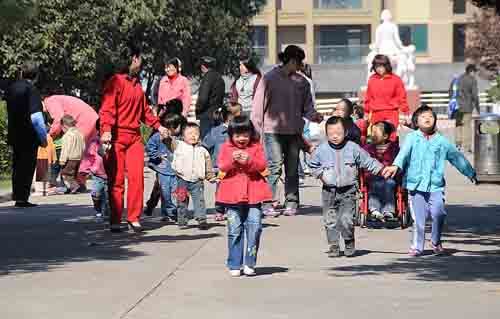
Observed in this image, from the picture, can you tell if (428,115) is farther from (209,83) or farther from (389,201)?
(209,83)

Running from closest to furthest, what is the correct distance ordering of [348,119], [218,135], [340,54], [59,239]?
[59,239] → [348,119] → [218,135] → [340,54]

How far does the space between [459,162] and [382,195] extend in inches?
113

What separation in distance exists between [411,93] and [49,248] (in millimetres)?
38322

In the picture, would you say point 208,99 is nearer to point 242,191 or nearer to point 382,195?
point 382,195

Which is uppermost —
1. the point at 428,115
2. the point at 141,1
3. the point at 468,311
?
the point at 141,1

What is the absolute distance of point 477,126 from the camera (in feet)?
78.5

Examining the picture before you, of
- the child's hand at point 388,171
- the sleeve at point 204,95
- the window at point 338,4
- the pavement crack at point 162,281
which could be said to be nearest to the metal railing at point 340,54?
the window at point 338,4

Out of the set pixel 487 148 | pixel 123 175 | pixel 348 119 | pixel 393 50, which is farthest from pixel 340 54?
pixel 123 175

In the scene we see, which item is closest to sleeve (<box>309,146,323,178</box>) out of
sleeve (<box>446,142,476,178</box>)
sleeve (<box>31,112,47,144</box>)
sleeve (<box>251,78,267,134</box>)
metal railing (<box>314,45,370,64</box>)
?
sleeve (<box>446,142,476,178</box>)

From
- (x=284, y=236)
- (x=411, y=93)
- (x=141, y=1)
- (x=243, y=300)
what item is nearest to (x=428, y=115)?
(x=284, y=236)

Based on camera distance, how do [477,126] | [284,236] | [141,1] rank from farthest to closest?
[141,1], [477,126], [284,236]

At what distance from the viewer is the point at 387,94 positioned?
19328 mm

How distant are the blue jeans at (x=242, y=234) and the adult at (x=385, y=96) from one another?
26.4 feet

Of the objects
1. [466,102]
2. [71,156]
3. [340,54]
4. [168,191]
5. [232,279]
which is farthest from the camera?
[340,54]
